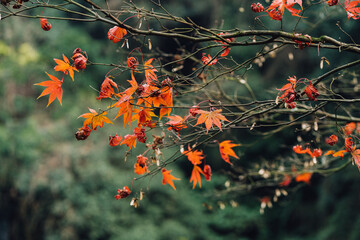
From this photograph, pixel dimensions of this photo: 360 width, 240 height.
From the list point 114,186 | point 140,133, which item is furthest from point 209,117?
point 114,186

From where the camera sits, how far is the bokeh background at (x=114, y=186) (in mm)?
3896

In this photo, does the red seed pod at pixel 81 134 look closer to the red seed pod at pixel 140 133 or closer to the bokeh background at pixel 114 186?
the red seed pod at pixel 140 133

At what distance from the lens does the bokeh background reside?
153 inches

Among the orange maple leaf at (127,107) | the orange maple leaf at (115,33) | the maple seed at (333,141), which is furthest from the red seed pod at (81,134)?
the maple seed at (333,141)

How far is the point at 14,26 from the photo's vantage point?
5465 mm

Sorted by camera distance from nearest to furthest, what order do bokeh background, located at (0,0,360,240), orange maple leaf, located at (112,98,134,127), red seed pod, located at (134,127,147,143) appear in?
orange maple leaf, located at (112,98,134,127)
red seed pod, located at (134,127,147,143)
bokeh background, located at (0,0,360,240)

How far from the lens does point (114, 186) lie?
427 cm

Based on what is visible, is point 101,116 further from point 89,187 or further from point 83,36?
point 83,36

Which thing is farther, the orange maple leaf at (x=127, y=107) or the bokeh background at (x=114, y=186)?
the bokeh background at (x=114, y=186)

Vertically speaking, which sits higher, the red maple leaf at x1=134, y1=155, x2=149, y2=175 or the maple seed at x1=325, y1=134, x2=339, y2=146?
the red maple leaf at x1=134, y1=155, x2=149, y2=175

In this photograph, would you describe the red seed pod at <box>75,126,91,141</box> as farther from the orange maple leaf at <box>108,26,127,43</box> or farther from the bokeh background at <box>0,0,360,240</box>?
the bokeh background at <box>0,0,360,240</box>

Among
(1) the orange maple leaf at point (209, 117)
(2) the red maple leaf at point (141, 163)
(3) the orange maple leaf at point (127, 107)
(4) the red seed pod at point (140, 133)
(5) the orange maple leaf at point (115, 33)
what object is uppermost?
(5) the orange maple leaf at point (115, 33)

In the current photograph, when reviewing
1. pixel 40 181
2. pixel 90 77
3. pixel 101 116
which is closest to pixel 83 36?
pixel 90 77

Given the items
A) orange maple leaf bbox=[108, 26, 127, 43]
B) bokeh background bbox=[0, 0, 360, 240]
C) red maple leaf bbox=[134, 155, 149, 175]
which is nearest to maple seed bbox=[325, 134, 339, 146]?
red maple leaf bbox=[134, 155, 149, 175]
